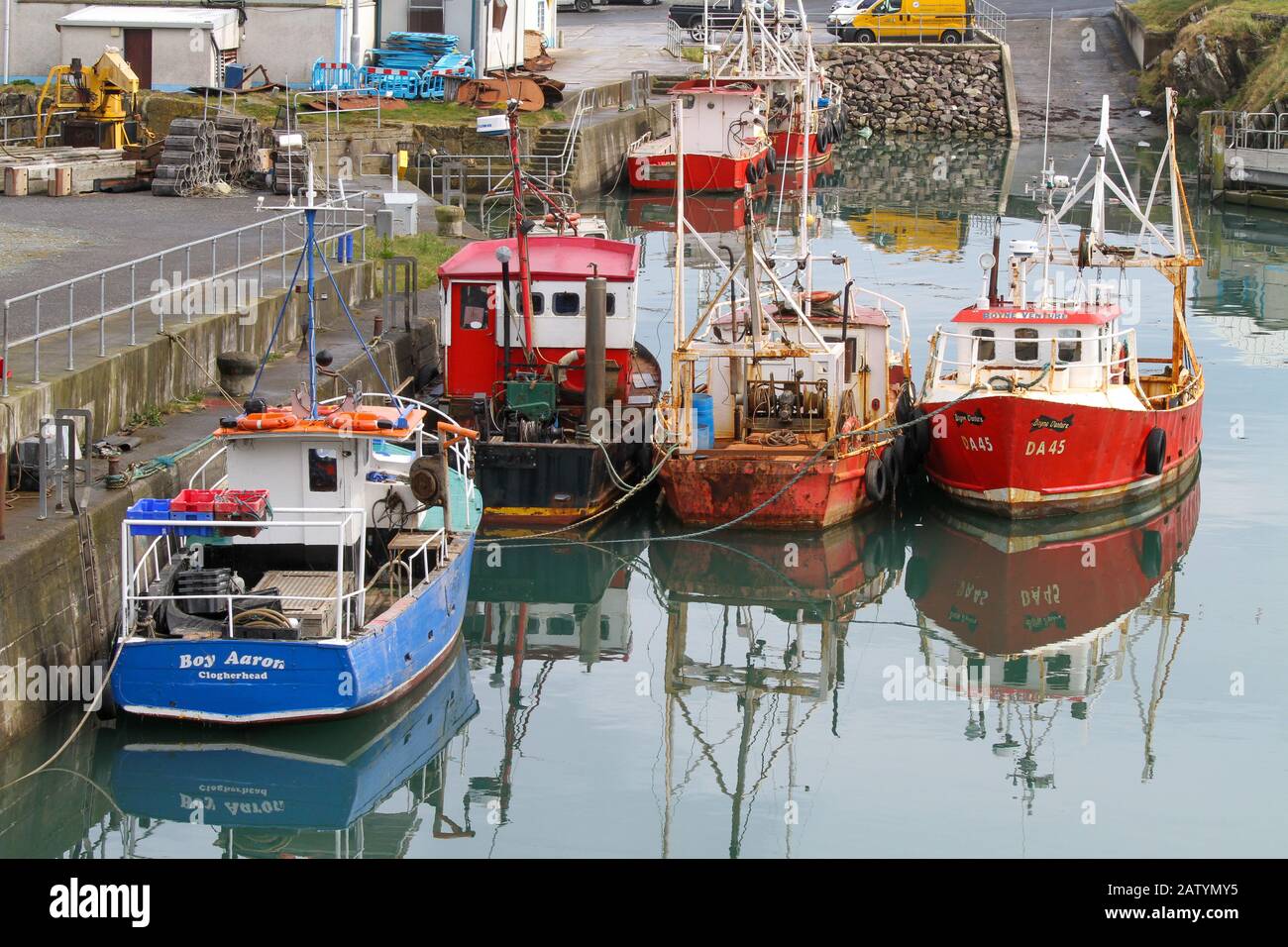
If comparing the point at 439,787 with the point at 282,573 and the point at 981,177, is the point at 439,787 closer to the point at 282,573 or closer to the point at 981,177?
the point at 282,573

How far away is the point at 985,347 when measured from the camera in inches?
910

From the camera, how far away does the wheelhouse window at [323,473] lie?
1652 cm

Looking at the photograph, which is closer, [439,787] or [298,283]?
[439,787]

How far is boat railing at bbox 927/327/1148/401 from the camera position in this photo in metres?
22.5

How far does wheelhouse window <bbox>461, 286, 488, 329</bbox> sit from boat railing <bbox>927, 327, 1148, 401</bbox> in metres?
5.71

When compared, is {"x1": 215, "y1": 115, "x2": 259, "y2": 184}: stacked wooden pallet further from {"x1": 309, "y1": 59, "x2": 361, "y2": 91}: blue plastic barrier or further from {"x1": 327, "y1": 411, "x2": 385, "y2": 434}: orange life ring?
{"x1": 327, "y1": 411, "x2": 385, "y2": 434}: orange life ring

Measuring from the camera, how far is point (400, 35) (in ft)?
165

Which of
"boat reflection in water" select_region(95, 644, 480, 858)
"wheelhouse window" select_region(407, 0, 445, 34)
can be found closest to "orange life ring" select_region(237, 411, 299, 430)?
"boat reflection in water" select_region(95, 644, 480, 858)

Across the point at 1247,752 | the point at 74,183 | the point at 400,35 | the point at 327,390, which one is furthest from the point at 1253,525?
the point at 400,35

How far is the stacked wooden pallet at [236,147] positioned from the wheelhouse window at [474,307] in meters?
13.1

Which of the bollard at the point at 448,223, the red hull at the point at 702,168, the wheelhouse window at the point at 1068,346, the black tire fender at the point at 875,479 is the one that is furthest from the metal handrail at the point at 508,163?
the black tire fender at the point at 875,479

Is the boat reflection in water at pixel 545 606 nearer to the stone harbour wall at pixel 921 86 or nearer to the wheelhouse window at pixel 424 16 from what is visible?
the wheelhouse window at pixel 424 16

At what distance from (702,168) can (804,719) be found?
116 feet

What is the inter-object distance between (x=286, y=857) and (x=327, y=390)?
31.2 feet
